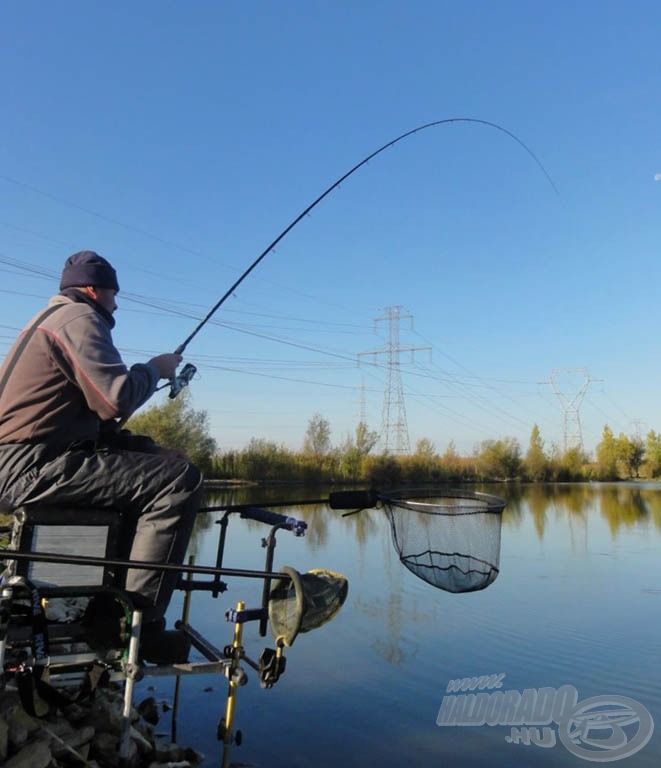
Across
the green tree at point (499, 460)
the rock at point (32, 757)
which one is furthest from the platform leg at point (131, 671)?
the green tree at point (499, 460)

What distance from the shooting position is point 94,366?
2371mm

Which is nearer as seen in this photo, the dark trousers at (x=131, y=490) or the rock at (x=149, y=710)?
the dark trousers at (x=131, y=490)

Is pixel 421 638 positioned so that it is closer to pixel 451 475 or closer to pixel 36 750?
pixel 36 750

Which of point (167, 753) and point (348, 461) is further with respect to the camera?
point (348, 461)

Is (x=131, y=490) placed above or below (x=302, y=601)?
above

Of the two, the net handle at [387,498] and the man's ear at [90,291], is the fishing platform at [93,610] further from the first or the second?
the man's ear at [90,291]

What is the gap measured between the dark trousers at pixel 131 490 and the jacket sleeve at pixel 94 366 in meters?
0.19

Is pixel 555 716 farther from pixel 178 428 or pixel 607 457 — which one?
pixel 607 457

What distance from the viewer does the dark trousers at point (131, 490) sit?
2342 mm

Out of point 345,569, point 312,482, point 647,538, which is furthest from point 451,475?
point 345,569

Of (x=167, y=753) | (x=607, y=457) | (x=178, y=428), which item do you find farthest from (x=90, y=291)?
(x=607, y=457)

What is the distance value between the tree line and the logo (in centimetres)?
2524

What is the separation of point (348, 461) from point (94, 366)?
39066mm

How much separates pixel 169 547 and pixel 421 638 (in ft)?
16.8
